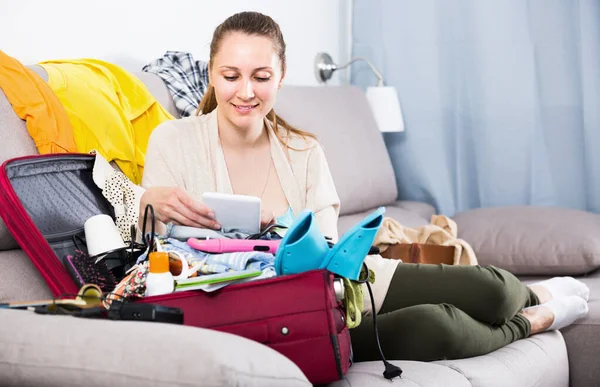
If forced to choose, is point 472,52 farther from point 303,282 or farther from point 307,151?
point 303,282

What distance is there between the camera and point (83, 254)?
1554 mm

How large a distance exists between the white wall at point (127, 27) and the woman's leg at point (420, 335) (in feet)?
3.82

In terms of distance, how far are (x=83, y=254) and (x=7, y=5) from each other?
2.82 ft

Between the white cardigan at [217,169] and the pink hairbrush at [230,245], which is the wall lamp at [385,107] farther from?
the pink hairbrush at [230,245]

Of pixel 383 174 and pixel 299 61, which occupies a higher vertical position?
pixel 299 61

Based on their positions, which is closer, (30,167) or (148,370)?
(148,370)

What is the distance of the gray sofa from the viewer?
1021 mm

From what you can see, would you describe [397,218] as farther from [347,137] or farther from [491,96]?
[491,96]

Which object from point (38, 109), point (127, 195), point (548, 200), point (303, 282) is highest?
point (38, 109)

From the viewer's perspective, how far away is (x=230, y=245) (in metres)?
1.45

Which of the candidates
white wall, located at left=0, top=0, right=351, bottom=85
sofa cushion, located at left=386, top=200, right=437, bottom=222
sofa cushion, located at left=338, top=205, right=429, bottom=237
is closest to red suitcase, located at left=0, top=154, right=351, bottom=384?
white wall, located at left=0, top=0, right=351, bottom=85

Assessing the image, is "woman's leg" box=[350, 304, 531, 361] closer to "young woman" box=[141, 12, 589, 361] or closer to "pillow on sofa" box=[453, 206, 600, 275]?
"young woman" box=[141, 12, 589, 361]

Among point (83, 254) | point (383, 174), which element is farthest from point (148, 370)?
point (383, 174)

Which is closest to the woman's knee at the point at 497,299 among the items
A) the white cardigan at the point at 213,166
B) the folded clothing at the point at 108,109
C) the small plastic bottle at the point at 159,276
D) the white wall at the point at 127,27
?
the white cardigan at the point at 213,166
